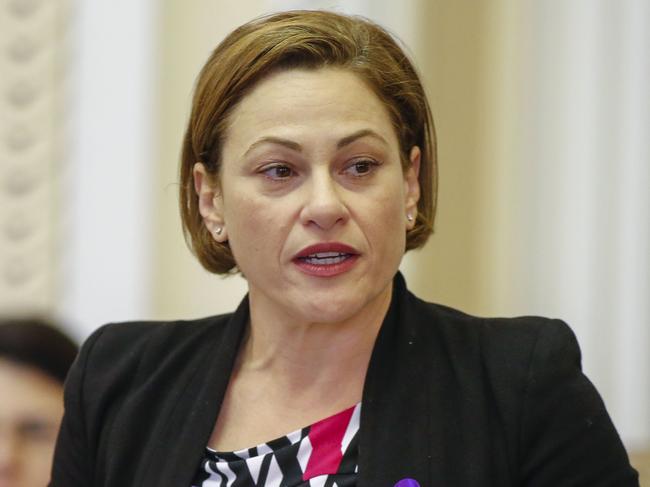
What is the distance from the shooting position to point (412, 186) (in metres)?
2.27

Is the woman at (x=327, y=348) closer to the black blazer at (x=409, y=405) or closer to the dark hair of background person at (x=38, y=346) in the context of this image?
the black blazer at (x=409, y=405)

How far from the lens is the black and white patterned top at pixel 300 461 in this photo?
2045 millimetres

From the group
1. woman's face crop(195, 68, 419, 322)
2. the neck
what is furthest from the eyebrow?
the neck

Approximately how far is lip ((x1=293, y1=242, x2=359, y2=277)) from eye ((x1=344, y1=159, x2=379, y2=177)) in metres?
0.13

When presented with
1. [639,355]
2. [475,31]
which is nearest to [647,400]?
[639,355]

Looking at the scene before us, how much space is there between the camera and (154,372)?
2305 millimetres

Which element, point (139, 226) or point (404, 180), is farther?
point (139, 226)

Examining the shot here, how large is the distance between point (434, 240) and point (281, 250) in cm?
218

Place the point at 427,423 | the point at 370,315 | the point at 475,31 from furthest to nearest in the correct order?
the point at 475,31, the point at 370,315, the point at 427,423

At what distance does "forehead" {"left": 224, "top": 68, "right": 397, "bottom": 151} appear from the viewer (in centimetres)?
207

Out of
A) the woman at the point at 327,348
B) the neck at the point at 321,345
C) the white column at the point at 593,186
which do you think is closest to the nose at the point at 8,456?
the woman at the point at 327,348

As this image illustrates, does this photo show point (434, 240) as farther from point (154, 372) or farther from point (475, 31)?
point (154, 372)

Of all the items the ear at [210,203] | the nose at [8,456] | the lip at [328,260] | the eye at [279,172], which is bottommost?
the nose at [8,456]

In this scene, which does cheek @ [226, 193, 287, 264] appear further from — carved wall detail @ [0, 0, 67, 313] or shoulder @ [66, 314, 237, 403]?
carved wall detail @ [0, 0, 67, 313]
